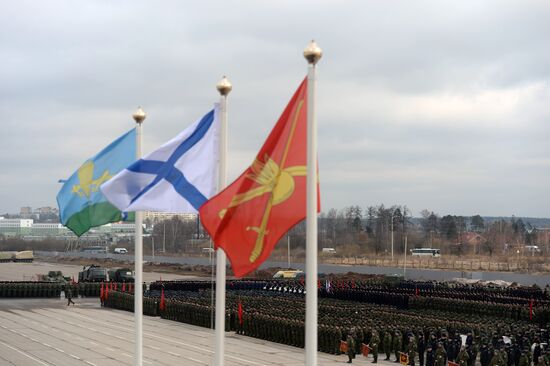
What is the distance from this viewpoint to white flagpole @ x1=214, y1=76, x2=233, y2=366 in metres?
9.34

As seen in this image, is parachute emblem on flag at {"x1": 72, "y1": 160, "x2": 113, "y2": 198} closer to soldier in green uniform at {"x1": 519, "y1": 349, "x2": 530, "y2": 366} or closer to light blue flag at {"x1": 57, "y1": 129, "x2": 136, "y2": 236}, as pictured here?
Result: light blue flag at {"x1": 57, "y1": 129, "x2": 136, "y2": 236}

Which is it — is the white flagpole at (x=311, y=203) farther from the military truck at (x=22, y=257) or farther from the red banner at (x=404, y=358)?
the military truck at (x=22, y=257)

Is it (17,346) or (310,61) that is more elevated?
(310,61)

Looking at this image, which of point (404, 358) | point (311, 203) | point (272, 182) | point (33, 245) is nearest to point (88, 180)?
point (272, 182)

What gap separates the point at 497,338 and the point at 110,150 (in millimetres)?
12617

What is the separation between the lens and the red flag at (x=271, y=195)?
26.2 ft

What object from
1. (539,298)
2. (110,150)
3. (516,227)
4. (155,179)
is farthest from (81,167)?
(516,227)

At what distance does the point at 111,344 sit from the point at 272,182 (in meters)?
18.0

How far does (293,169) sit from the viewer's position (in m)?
8.02

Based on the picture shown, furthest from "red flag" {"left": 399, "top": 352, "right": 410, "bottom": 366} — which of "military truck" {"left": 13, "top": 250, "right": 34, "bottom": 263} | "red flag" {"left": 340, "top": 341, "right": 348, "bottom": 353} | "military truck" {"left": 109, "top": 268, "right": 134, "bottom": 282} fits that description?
"military truck" {"left": 13, "top": 250, "right": 34, "bottom": 263}

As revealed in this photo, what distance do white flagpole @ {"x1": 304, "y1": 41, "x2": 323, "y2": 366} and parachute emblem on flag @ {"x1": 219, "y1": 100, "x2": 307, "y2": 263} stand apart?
12.4 inches

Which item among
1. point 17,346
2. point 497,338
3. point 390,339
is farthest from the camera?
point 17,346

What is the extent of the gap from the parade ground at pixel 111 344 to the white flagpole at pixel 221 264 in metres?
11.8

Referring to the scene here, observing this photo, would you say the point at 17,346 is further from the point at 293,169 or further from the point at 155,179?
the point at 293,169
